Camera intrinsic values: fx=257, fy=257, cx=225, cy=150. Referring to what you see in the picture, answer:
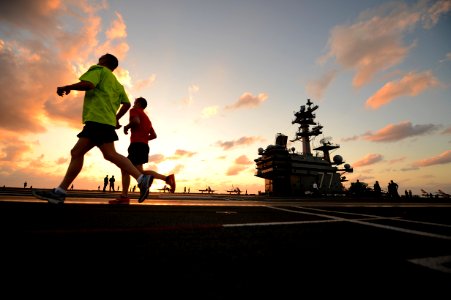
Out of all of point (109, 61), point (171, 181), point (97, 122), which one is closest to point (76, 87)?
point (97, 122)

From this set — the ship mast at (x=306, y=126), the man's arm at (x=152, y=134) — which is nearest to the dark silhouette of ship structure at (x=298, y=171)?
the ship mast at (x=306, y=126)

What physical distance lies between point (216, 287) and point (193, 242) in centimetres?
76

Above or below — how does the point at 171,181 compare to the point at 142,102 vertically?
below

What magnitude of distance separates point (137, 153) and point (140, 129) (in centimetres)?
53

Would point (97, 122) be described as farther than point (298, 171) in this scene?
No

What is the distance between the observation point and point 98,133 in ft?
12.9

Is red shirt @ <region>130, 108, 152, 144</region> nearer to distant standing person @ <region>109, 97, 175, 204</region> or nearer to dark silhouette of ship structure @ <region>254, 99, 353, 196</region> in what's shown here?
distant standing person @ <region>109, 97, 175, 204</region>

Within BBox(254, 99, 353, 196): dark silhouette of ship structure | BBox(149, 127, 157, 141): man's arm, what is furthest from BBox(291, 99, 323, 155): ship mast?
BBox(149, 127, 157, 141): man's arm

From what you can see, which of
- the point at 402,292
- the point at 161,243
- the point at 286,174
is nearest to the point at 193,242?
the point at 161,243

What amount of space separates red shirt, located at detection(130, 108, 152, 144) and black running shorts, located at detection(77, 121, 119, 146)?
4.68 feet

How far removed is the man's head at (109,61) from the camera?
4.30m

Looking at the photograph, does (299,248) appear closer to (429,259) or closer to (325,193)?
(429,259)

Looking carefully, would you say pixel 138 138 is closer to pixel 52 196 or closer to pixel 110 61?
pixel 110 61

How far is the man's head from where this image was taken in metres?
4.30
